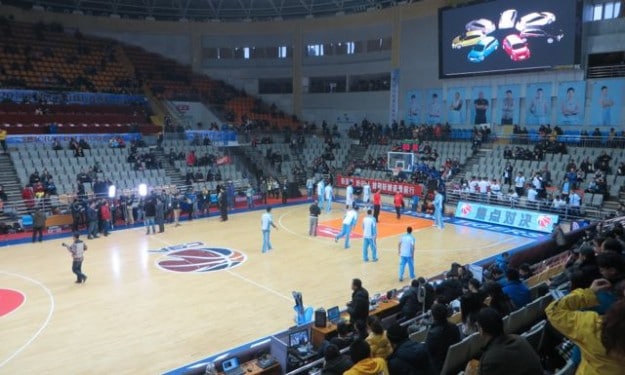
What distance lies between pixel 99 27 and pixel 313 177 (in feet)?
73.4

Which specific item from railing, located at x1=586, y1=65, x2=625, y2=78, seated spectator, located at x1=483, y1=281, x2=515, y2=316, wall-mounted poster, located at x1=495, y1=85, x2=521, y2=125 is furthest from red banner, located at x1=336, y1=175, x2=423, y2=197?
seated spectator, located at x1=483, y1=281, x2=515, y2=316

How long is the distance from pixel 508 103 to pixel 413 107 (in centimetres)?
700

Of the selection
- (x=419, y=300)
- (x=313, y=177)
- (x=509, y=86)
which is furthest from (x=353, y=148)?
(x=419, y=300)

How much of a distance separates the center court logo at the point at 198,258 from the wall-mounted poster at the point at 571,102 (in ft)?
68.0

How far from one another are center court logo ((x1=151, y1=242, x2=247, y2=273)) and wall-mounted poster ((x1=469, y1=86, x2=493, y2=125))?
20.5m

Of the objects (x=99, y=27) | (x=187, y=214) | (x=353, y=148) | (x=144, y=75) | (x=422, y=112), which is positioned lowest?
(x=187, y=214)

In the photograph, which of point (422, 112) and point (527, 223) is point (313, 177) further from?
point (527, 223)

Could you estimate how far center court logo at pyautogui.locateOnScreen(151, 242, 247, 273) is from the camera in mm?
14945

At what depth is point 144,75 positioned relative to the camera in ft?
124

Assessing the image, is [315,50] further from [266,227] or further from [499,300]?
[499,300]

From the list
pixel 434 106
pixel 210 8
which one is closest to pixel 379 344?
pixel 434 106

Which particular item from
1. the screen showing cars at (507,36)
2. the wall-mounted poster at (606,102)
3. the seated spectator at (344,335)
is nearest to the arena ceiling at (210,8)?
the screen showing cars at (507,36)

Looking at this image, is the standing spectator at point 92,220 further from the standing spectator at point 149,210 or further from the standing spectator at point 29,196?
the standing spectator at point 29,196

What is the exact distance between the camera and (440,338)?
541 centimetres
